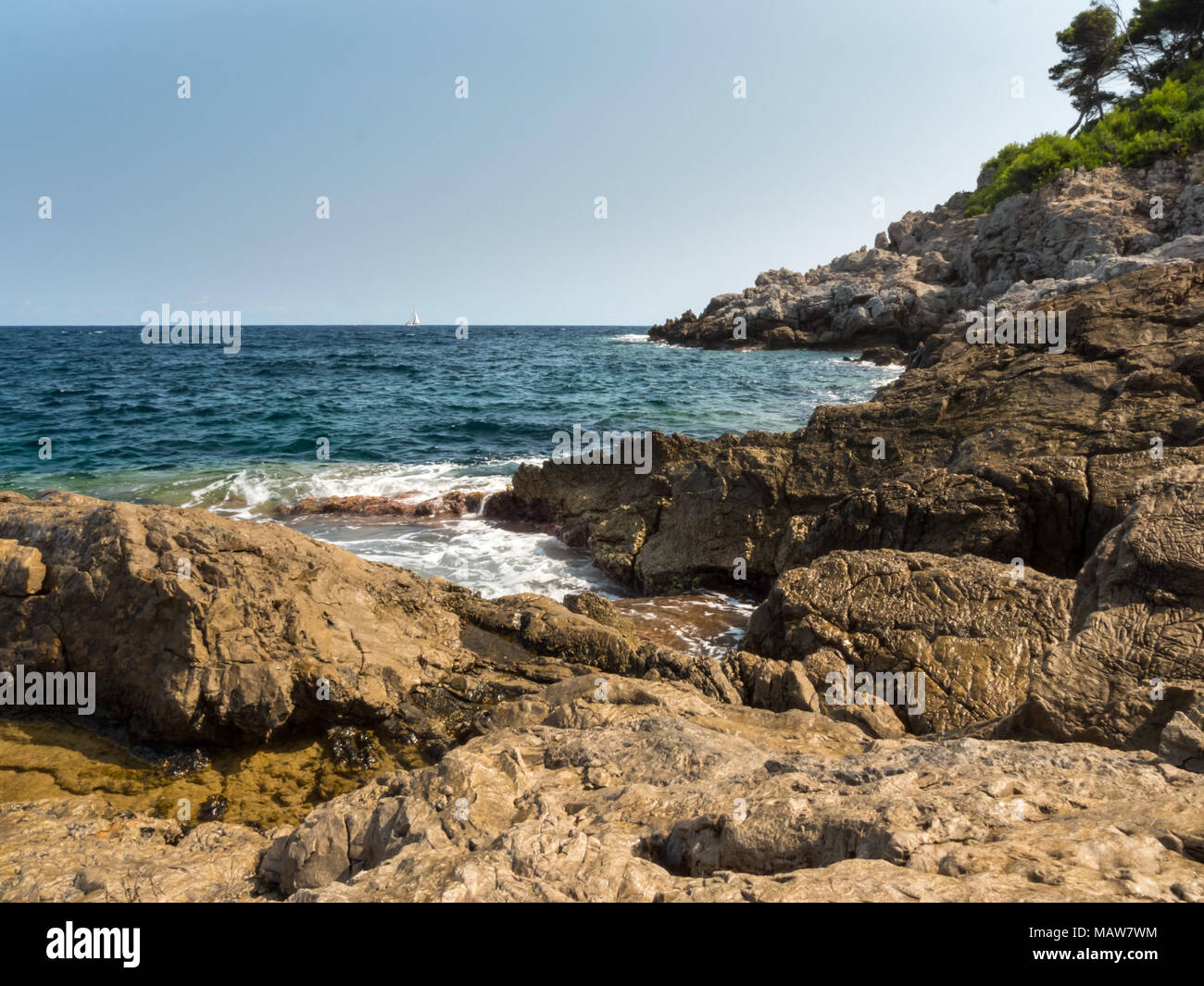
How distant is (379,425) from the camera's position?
27.0 metres

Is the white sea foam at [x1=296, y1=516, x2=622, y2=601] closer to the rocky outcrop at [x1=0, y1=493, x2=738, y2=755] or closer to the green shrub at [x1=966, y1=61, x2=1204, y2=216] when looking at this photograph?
the rocky outcrop at [x1=0, y1=493, x2=738, y2=755]

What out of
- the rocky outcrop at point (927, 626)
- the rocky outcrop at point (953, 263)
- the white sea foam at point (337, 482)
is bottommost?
the rocky outcrop at point (927, 626)

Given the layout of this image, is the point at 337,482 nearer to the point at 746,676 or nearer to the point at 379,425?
the point at 379,425

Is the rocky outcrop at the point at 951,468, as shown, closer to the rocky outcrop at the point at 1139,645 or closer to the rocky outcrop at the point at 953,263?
the rocky outcrop at the point at 1139,645

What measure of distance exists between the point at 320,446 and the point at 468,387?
684 inches

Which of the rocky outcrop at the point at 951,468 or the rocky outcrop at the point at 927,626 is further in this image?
the rocky outcrop at the point at 951,468

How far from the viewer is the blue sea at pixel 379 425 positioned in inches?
539

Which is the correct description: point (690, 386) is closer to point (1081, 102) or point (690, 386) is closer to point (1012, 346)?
point (1012, 346)

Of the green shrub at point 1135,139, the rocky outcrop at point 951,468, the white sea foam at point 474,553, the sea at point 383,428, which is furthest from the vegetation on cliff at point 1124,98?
the white sea foam at point 474,553

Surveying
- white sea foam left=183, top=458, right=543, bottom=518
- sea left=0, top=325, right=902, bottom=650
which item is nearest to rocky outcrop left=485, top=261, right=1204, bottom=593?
sea left=0, top=325, right=902, bottom=650

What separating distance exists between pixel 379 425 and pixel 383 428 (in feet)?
2.29

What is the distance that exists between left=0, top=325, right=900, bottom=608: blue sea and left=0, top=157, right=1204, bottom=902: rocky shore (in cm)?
409

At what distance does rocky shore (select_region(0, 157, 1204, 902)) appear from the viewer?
2797mm

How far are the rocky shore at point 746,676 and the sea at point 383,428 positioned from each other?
218 cm
